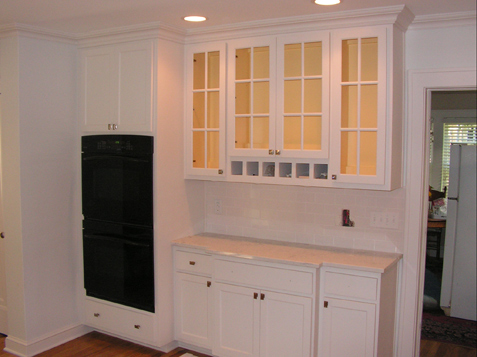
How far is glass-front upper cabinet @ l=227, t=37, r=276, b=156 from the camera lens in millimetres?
3125

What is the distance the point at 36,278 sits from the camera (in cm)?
345

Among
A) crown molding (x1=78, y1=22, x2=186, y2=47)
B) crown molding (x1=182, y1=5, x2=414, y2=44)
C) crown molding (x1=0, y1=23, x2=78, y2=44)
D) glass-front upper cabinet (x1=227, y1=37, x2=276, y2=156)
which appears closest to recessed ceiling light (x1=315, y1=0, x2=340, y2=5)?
crown molding (x1=182, y1=5, x2=414, y2=44)

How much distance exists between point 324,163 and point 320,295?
83cm

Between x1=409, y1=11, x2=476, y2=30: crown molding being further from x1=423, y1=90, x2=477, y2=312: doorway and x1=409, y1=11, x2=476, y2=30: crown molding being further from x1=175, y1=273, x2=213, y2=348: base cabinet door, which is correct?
x1=423, y1=90, x2=477, y2=312: doorway

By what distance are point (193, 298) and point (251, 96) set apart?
1.51 m

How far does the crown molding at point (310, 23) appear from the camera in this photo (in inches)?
108

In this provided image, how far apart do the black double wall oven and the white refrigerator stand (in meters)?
2.71

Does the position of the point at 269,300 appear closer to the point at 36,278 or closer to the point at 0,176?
the point at 36,278

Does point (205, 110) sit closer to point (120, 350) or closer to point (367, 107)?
point (367, 107)

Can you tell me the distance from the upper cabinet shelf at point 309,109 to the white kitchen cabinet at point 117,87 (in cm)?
34

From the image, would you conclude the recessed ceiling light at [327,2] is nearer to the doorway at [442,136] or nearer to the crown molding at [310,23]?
the crown molding at [310,23]

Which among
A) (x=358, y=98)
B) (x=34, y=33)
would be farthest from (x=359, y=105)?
(x=34, y=33)

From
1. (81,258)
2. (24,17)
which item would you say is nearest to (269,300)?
(81,258)

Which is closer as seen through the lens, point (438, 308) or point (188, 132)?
point (188, 132)
